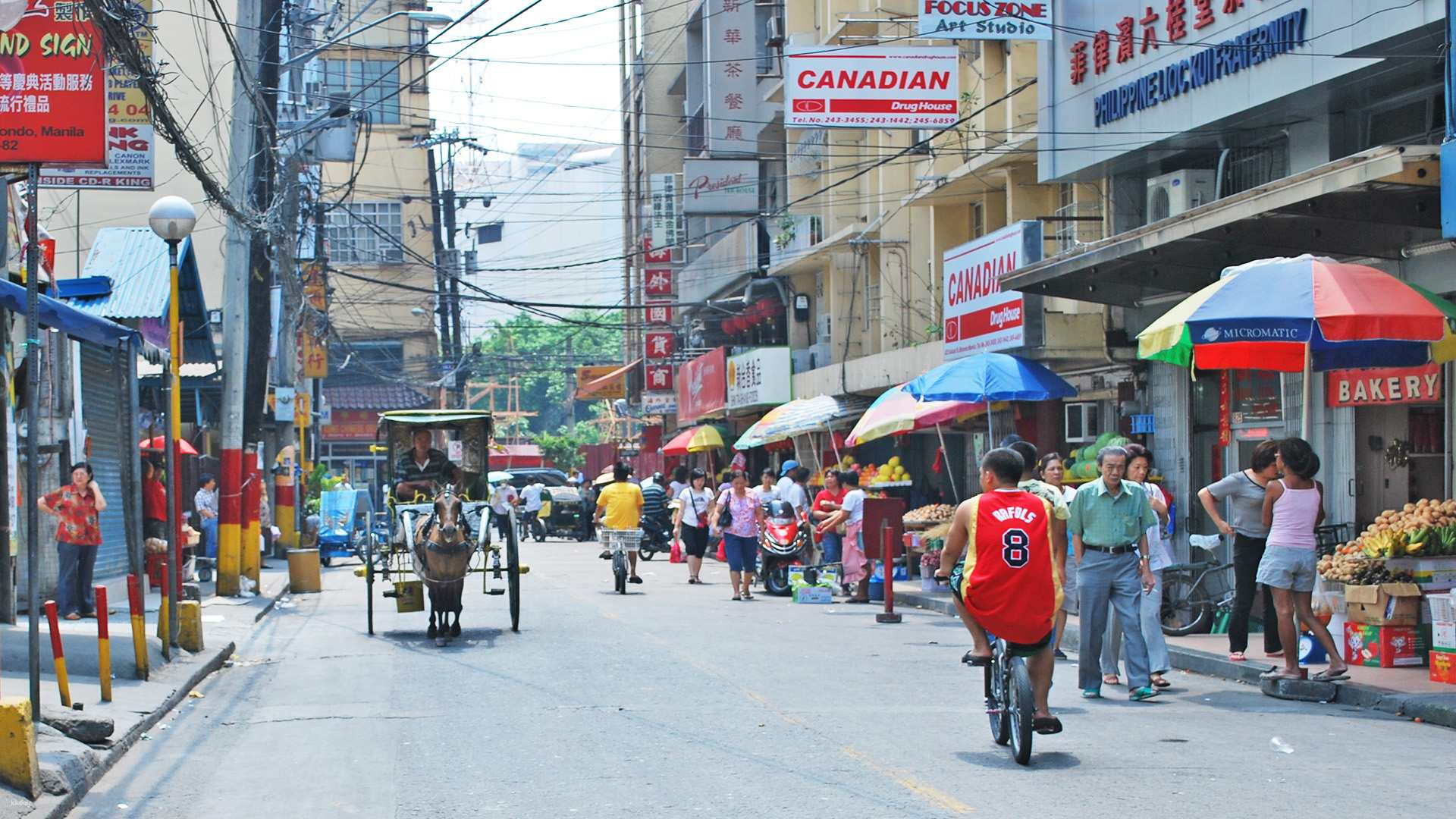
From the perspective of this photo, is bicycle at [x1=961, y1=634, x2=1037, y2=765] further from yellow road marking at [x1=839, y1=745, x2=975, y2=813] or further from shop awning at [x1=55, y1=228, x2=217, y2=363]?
shop awning at [x1=55, y1=228, x2=217, y2=363]

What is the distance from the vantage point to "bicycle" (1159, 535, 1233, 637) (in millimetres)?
16438

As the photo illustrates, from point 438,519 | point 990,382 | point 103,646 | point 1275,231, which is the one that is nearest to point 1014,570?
point 103,646

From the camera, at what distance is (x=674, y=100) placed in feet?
197

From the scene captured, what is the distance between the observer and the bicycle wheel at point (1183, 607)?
54.3ft

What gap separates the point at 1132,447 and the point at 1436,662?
2827 millimetres

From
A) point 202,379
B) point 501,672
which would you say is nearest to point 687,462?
point 202,379

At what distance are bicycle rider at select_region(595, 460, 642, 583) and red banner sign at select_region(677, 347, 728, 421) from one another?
19.0 metres

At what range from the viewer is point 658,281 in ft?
175

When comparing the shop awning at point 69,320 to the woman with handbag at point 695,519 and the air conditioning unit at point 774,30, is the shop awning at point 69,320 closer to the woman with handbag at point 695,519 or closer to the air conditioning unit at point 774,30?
the woman with handbag at point 695,519

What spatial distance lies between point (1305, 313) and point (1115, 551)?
8.58ft

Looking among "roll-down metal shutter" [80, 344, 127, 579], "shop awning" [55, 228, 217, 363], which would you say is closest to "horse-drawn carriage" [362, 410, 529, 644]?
"roll-down metal shutter" [80, 344, 127, 579]

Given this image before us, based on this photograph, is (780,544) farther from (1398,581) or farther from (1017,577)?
(1017,577)

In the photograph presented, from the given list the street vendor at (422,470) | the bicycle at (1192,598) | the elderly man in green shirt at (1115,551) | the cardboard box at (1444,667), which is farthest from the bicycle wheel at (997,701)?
the street vendor at (422,470)

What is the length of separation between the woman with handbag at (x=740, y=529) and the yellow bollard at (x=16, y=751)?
49.0 ft
